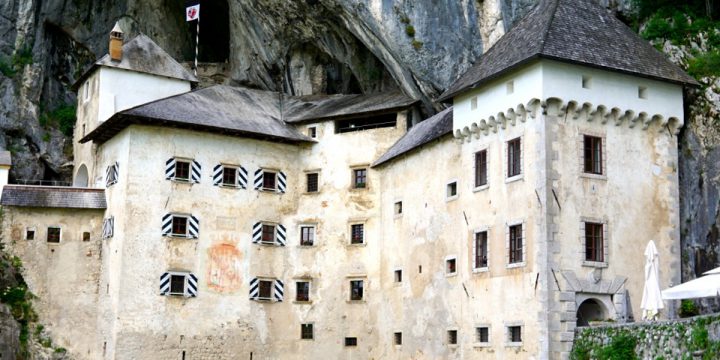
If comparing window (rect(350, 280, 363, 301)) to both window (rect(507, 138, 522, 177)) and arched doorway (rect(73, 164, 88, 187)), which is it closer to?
window (rect(507, 138, 522, 177))

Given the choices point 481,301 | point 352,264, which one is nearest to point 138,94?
point 352,264

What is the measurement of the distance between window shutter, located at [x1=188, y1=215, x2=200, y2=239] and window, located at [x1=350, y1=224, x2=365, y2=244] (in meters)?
6.59

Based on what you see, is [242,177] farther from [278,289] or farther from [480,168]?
[480,168]

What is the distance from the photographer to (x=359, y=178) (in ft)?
142

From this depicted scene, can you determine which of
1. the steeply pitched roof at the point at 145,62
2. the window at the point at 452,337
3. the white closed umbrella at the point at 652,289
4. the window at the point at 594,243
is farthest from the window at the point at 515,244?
the steeply pitched roof at the point at 145,62

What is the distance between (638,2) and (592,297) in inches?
518

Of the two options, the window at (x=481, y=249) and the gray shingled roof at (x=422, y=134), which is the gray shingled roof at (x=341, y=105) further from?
the window at (x=481, y=249)

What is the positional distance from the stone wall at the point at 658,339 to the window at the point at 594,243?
100 inches

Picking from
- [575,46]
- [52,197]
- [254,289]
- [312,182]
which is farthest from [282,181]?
[575,46]

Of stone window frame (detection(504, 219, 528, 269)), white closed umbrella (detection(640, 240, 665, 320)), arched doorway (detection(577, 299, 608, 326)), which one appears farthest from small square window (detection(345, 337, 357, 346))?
white closed umbrella (detection(640, 240, 665, 320))

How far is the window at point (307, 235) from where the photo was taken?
1705 inches

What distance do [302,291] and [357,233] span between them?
3.45 meters

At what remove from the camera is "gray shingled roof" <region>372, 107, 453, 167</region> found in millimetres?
37844

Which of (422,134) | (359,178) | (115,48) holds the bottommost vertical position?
(359,178)
